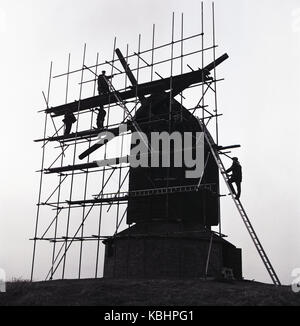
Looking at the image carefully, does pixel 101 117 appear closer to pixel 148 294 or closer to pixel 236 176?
pixel 236 176

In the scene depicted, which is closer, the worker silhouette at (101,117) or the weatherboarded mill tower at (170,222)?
the weatherboarded mill tower at (170,222)

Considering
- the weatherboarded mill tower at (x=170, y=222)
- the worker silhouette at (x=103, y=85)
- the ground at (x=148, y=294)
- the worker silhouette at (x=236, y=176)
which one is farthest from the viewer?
the worker silhouette at (x=103, y=85)

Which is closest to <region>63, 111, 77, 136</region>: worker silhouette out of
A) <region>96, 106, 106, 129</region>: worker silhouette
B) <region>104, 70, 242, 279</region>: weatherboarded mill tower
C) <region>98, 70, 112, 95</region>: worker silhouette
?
<region>96, 106, 106, 129</region>: worker silhouette

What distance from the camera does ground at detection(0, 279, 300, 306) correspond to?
15.1m

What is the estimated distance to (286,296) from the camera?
15.0 metres

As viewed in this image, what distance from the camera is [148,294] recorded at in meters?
16.4

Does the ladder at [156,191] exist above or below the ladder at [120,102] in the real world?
below

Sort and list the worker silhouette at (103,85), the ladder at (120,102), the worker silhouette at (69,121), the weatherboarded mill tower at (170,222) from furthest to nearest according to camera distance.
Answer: the worker silhouette at (69,121) → the worker silhouette at (103,85) → the ladder at (120,102) → the weatherboarded mill tower at (170,222)

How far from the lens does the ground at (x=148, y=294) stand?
593 inches

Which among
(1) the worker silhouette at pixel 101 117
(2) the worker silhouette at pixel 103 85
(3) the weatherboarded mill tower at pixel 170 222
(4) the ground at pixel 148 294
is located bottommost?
(4) the ground at pixel 148 294

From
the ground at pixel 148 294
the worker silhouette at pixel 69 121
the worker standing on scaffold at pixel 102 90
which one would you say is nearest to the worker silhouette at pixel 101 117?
the worker standing on scaffold at pixel 102 90

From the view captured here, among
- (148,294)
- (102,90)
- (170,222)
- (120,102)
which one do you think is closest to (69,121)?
(102,90)

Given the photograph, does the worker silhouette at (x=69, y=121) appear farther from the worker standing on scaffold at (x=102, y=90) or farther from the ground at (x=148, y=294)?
the ground at (x=148, y=294)
